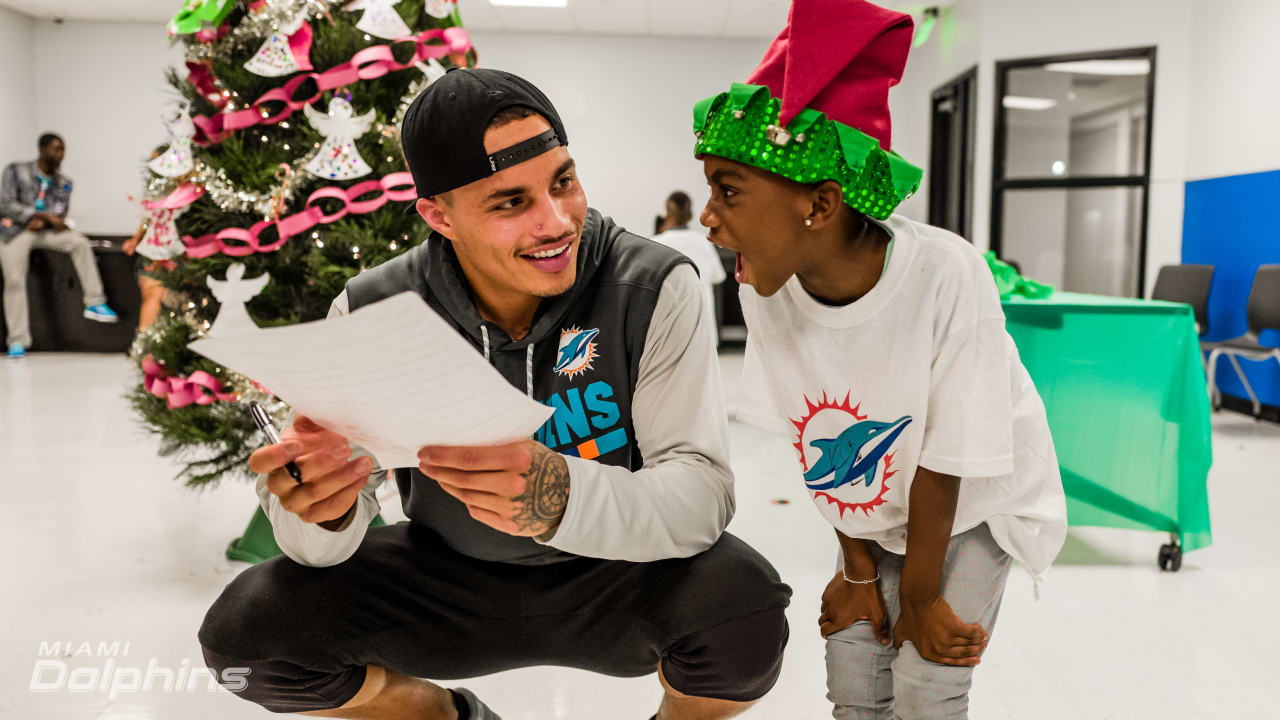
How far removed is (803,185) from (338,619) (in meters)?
0.82

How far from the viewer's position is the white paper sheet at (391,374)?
25.7 inches

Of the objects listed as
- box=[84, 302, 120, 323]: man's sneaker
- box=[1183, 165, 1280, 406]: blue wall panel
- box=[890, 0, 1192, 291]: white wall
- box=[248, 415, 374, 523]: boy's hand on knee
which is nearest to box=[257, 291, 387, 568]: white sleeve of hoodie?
box=[248, 415, 374, 523]: boy's hand on knee

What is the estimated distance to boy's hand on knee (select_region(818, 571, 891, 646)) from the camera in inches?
45.0

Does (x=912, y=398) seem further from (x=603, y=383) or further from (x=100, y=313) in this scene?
(x=100, y=313)

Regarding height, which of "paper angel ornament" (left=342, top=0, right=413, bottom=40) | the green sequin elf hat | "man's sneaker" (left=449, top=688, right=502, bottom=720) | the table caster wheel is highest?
"paper angel ornament" (left=342, top=0, right=413, bottom=40)

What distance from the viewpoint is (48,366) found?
6.75 m

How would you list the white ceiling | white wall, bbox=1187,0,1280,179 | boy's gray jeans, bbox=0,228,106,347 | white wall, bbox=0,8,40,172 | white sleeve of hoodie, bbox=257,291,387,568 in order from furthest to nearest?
white wall, bbox=0,8,40,172
the white ceiling
boy's gray jeans, bbox=0,228,106,347
white wall, bbox=1187,0,1280,179
white sleeve of hoodie, bbox=257,291,387,568

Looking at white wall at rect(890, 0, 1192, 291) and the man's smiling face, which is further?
white wall at rect(890, 0, 1192, 291)

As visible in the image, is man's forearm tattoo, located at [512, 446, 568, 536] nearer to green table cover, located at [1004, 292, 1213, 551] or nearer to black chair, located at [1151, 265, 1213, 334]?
green table cover, located at [1004, 292, 1213, 551]

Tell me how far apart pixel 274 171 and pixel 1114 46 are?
676 centimetres

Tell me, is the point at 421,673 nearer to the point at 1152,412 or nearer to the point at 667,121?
the point at 1152,412

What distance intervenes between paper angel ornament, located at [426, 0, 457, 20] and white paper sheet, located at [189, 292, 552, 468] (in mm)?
1736

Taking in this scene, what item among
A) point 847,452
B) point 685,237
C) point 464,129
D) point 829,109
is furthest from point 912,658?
point 685,237

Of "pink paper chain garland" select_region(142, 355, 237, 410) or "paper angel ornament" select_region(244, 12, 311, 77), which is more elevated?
"paper angel ornament" select_region(244, 12, 311, 77)
